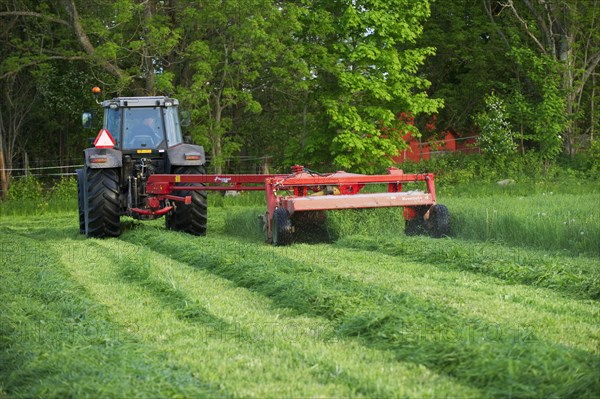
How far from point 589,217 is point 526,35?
18.7 m

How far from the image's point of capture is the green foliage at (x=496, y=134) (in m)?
27.3

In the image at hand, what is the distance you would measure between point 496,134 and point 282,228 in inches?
675

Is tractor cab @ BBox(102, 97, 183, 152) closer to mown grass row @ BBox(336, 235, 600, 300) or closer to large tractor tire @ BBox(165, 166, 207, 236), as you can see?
large tractor tire @ BBox(165, 166, 207, 236)

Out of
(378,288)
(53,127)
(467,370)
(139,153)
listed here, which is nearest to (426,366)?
(467,370)

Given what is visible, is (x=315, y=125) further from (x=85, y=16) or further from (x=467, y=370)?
(x=467, y=370)

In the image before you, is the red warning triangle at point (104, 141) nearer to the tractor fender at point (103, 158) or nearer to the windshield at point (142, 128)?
the tractor fender at point (103, 158)

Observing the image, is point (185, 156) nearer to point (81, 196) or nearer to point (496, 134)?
point (81, 196)

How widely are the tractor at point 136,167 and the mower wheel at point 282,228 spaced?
2.01 meters

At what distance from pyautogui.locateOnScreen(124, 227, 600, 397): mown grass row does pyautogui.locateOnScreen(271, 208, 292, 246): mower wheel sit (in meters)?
→ 1.95

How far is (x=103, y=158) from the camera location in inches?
526

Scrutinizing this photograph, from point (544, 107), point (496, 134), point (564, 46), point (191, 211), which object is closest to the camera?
point (191, 211)

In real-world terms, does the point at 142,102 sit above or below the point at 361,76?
below

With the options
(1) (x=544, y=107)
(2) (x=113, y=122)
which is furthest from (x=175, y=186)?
(1) (x=544, y=107)

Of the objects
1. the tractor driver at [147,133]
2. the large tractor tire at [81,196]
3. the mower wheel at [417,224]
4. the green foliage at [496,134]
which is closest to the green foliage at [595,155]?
the green foliage at [496,134]
